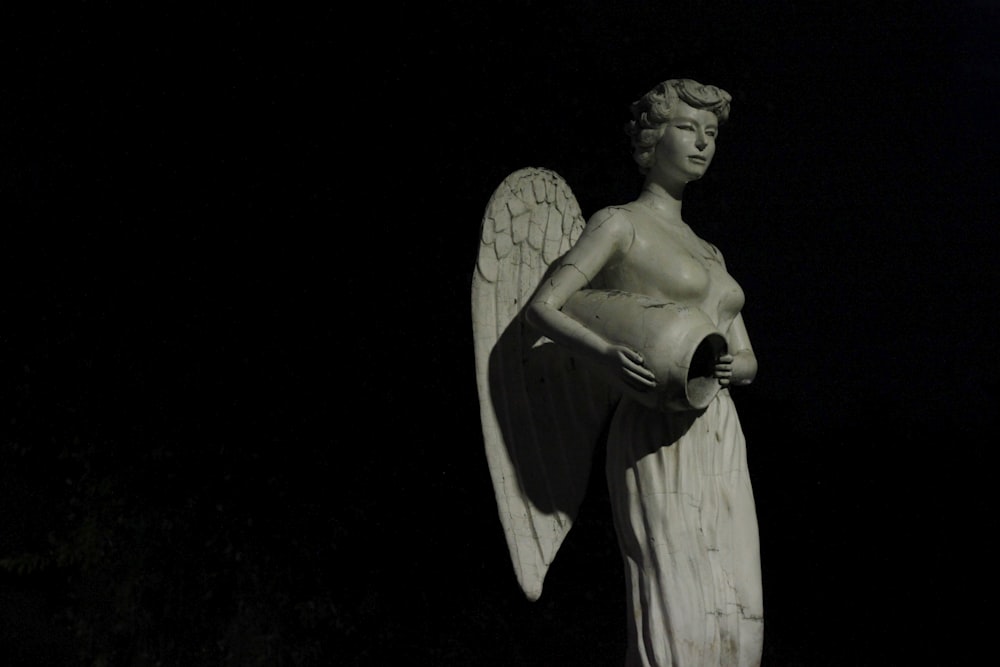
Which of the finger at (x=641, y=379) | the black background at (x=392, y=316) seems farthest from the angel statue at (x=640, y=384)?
the black background at (x=392, y=316)

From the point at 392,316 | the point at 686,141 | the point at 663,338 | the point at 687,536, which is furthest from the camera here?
the point at 392,316

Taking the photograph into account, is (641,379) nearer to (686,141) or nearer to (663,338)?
(663,338)

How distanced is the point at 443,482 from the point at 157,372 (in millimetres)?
868

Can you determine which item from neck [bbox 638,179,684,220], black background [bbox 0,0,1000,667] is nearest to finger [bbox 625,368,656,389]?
neck [bbox 638,179,684,220]

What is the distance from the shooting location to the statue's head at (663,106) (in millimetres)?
3285

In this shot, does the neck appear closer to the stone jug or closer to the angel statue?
the angel statue

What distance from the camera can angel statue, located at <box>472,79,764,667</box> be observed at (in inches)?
119

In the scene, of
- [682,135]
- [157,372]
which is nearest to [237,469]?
[157,372]

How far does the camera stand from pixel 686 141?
10.8 feet

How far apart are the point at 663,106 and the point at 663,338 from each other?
614 millimetres

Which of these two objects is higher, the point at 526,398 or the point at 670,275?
the point at 670,275

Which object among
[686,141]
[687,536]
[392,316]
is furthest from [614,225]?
[392,316]

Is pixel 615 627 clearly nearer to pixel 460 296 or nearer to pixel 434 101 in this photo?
pixel 460 296

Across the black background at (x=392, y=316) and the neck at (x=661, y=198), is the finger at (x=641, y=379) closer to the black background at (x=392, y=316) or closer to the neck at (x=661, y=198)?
the neck at (x=661, y=198)
